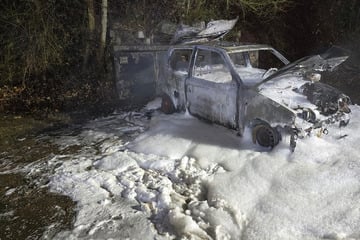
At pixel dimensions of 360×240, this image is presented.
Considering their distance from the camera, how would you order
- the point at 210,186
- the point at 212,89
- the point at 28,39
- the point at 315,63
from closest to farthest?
the point at 210,186, the point at 315,63, the point at 212,89, the point at 28,39

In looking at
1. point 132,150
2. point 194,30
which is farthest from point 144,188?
point 194,30

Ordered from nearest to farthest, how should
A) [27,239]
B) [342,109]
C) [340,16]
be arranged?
[27,239] < [342,109] < [340,16]

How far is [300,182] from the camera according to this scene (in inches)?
165

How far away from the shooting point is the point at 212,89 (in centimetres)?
562

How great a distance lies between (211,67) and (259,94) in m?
1.38

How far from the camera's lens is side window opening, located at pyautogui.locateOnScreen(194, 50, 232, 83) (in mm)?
5645

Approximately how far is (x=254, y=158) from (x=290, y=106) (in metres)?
0.94

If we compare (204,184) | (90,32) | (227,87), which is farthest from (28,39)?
(204,184)

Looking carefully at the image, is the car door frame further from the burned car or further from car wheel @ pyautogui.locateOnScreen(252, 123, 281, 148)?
car wheel @ pyautogui.locateOnScreen(252, 123, 281, 148)

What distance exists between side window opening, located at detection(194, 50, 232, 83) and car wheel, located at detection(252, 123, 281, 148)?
3.38 feet

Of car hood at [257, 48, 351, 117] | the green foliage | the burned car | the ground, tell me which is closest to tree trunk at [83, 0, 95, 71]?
the green foliage

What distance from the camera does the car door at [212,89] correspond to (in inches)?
213

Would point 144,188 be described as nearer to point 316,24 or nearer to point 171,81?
point 171,81

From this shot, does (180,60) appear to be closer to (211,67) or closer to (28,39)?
(211,67)
